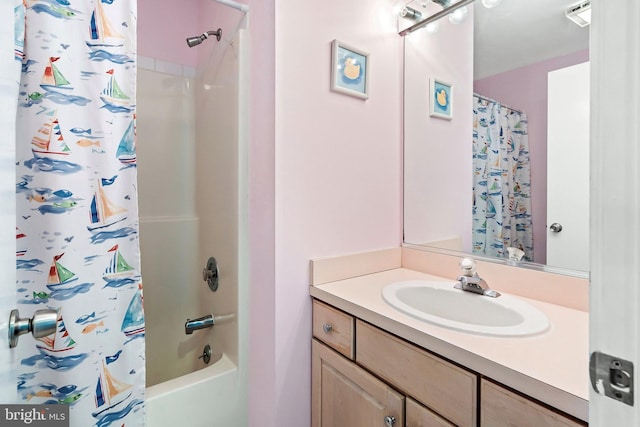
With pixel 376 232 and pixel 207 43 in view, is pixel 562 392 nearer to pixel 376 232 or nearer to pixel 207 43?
pixel 376 232

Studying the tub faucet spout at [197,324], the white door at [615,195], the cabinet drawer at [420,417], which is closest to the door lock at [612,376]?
the white door at [615,195]

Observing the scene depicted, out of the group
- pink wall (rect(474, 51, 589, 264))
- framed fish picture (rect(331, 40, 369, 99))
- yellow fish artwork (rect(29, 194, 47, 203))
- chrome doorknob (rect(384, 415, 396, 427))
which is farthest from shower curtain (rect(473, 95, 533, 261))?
yellow fish artwork (rect(29, 194, 47, 203))

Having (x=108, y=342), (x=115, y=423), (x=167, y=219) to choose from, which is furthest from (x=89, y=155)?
(x=167, y=219)

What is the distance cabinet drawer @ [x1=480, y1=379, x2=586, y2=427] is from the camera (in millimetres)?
598

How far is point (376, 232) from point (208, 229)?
91cm

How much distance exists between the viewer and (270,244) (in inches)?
45.1

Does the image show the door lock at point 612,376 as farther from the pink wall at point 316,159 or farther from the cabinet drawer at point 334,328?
the pink wall at point 316,159

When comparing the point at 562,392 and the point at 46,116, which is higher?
the point at 46,116

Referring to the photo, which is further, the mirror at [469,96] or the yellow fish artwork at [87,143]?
the mirror at [469,96]

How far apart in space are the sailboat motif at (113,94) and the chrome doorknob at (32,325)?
61 cm

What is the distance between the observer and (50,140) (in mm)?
847

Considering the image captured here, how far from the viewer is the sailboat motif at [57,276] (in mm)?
856

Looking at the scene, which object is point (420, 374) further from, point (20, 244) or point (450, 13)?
point (450, 13)

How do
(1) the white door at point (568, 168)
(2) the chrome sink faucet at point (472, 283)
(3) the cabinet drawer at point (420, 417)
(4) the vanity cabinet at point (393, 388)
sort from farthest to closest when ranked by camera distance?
(2) the chrome sink faucet at point (472, 283) < (1) the white door at point (568, 168) < (3) the cabinet drawer at point (420, 417) < (4) the vanity cabinet at point (393, 388)
